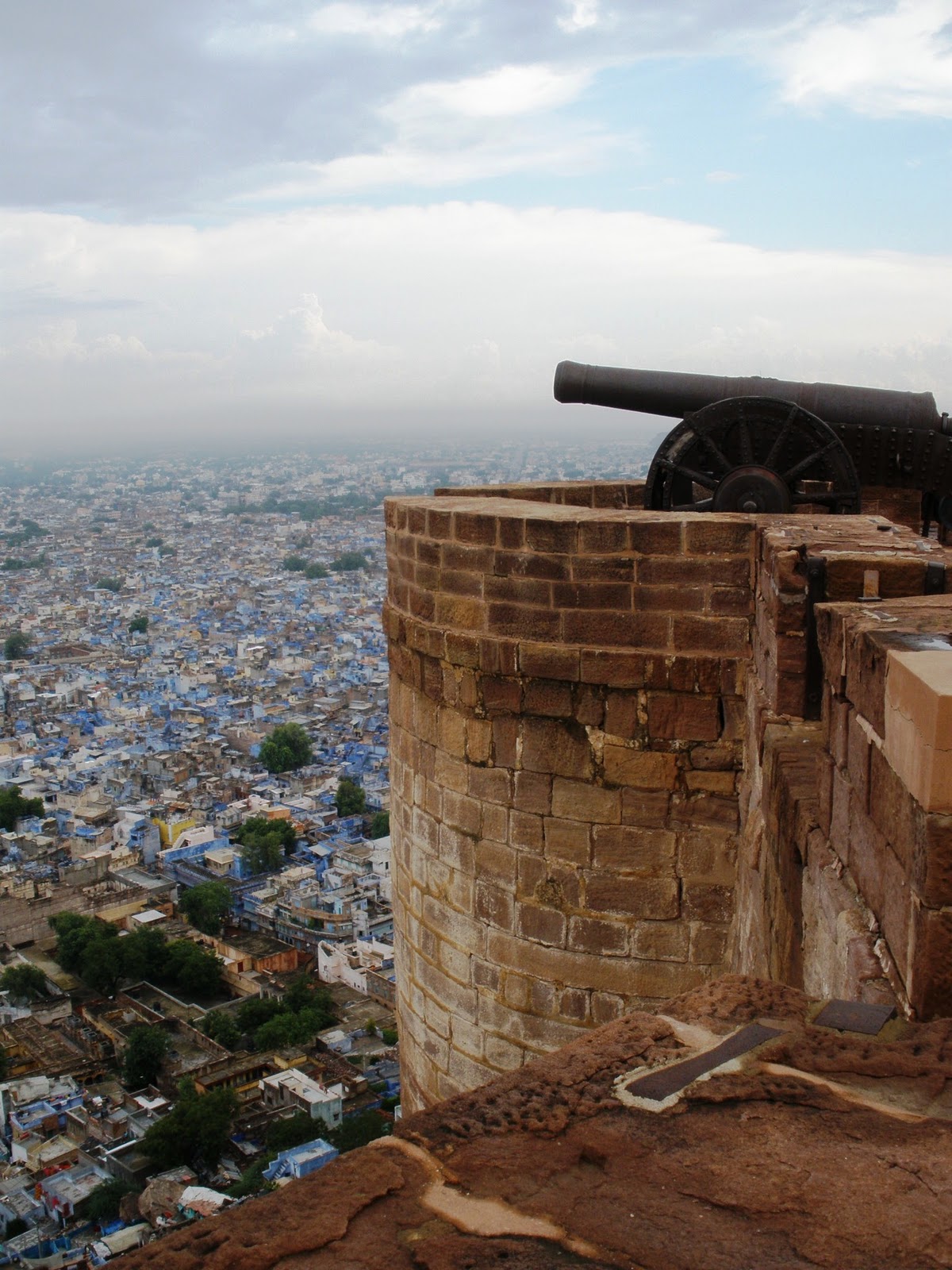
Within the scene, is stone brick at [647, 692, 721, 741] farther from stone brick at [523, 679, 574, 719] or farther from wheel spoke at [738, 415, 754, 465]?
wheel spoke at [738, 415, 754, 465]

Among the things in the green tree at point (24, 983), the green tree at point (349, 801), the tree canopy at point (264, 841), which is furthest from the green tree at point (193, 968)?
the green tree at point (349, 801)

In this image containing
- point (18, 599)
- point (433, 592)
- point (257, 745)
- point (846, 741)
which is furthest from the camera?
point (18, 599)

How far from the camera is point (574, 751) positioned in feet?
11.7

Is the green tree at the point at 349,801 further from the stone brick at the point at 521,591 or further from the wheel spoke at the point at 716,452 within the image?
the stone brick at the point at 521,591

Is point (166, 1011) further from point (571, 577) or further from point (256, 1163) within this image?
point (571, 577)

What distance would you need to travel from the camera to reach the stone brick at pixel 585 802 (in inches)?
139

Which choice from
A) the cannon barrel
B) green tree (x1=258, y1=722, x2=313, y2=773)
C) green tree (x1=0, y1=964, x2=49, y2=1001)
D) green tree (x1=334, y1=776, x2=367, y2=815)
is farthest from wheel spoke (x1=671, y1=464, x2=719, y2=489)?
green tree (x1=258, y1=722, x2=313, y2=773)

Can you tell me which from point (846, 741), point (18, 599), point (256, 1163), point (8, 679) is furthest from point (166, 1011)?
point (18, 599)

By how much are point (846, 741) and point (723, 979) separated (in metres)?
0.53

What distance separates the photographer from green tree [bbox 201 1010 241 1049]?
88.5 ft

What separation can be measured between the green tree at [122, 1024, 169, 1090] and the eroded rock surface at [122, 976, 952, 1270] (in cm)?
2622

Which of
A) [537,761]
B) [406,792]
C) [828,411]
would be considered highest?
[828,411]

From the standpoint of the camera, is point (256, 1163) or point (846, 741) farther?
point (256, 1163)

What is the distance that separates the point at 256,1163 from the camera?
2192 centimetres
